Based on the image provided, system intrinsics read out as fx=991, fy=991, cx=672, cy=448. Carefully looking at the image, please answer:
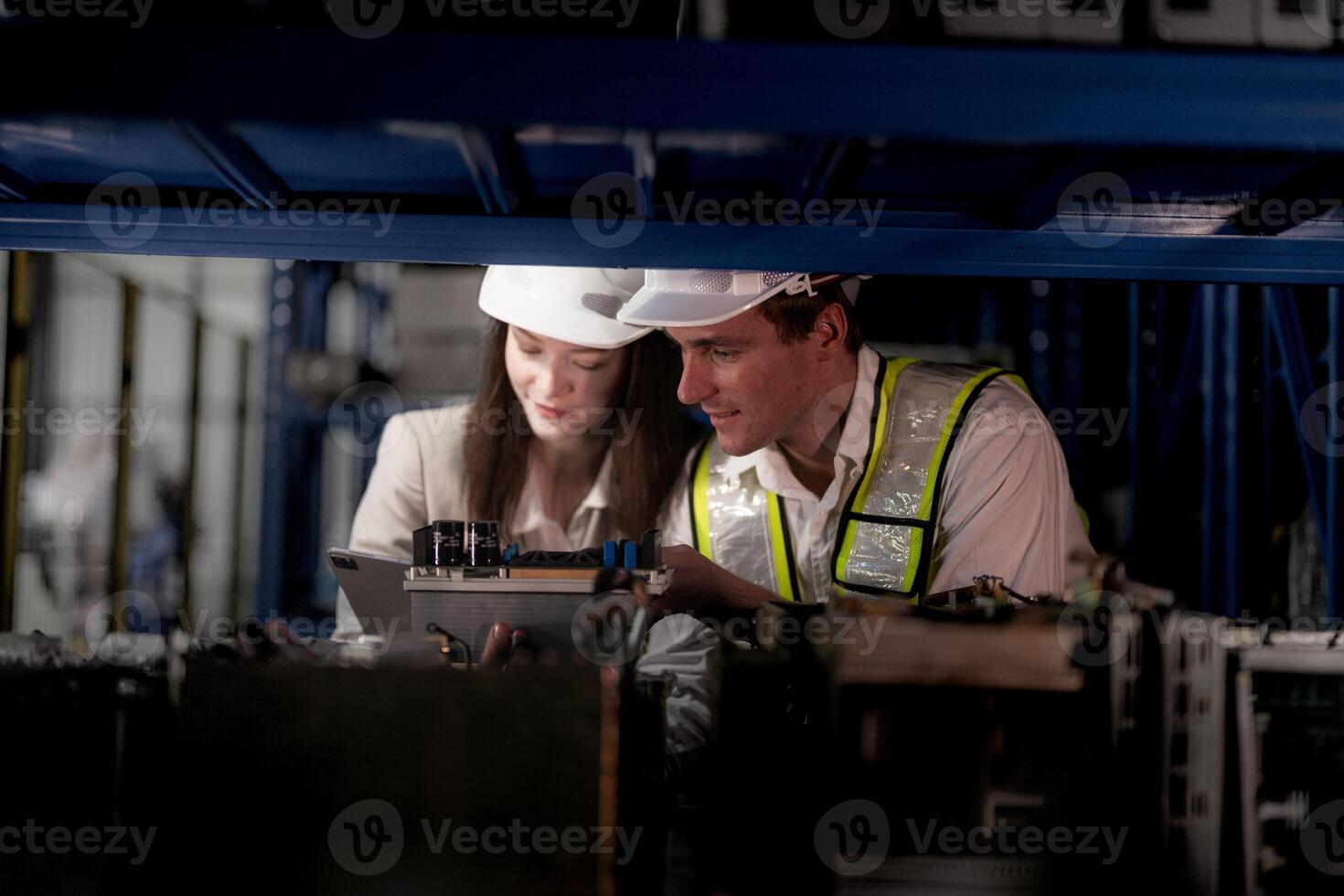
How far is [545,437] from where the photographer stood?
3898 mm

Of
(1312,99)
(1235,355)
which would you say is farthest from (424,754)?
(1235,355)

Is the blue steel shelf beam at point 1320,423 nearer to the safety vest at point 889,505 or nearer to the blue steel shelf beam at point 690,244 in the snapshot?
the safety vest at point 889,505

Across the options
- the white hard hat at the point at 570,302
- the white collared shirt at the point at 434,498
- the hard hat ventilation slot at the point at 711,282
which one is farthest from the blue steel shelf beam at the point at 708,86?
the white collared shirt at the point at 434,498

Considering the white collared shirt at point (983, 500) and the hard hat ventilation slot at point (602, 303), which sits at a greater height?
the hard hat ventilation slot at point (602, 303)

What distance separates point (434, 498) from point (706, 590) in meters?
1.42

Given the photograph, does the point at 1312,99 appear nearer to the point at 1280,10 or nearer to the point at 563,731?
the point at 1280,10

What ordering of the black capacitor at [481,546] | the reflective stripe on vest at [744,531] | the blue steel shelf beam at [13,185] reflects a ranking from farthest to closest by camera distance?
the reflective stripe on vest at [744,531] → the blue steel shelf beam at [13,185] → the black capacitor at [481,546]

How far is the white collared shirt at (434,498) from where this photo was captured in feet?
12.7

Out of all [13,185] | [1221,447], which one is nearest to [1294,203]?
[1221,447]

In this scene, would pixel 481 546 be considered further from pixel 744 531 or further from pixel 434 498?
pixel 434 498

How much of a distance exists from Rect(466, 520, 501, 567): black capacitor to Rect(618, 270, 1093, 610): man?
40.1 inches

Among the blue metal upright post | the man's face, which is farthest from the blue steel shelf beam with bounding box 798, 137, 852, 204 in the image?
the blue metal upright post

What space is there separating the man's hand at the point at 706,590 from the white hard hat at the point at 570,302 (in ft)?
2.95

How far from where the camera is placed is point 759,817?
162 cm
